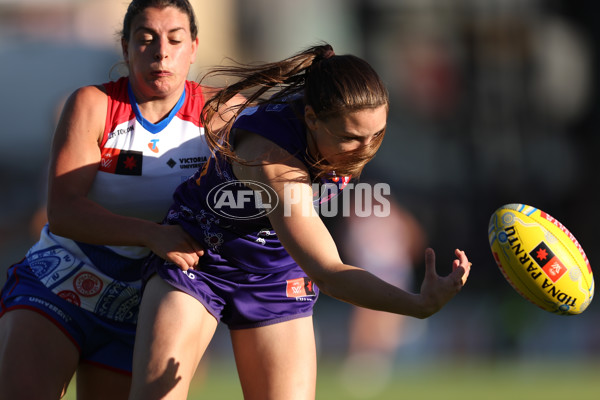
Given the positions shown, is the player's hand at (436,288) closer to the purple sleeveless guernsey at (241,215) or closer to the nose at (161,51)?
the purple sleeveless guernsey at (241,215)

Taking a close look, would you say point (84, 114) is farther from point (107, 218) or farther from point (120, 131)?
point (107, 218)

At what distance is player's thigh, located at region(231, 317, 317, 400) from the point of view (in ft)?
11.7

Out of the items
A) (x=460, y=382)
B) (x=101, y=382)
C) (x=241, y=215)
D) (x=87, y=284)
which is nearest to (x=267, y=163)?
(x=241, y=215)

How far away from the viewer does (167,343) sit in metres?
3.28

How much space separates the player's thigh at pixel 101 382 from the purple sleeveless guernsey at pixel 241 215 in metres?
0.72

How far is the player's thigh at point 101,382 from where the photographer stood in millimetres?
3852

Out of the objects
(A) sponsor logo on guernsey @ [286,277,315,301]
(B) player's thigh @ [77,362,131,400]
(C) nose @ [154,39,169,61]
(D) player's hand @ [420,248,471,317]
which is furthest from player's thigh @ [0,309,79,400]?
(D) player's hand @ [420,248,471,317]

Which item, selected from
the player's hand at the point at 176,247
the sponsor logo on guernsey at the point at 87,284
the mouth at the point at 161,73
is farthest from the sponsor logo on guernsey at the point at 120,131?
the sponsor logo on guernsey at the point at 87,284

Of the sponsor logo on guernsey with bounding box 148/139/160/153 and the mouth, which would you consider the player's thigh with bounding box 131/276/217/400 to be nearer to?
the sponsor logo on guernsey with bounding box 148/139/160/153

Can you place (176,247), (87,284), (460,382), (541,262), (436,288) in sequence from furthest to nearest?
1. (460,382)
2. (87,284)
3. (541,262)
4. (176,247)
5. (436,288)

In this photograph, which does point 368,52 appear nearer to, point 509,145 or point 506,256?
point 509,145

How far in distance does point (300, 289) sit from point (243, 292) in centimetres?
27

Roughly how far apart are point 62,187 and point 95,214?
0.19 m

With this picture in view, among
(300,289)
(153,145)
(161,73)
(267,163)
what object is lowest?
(300,289)
